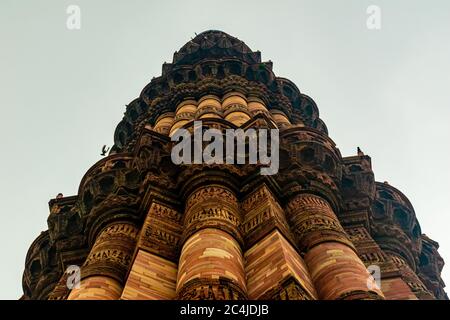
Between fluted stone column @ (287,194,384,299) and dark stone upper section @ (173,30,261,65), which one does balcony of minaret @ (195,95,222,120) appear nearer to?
fluted stone column @ (287,194,384,299)

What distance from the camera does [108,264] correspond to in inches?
435

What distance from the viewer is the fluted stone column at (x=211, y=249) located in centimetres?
824

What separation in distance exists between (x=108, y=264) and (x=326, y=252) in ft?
11.6

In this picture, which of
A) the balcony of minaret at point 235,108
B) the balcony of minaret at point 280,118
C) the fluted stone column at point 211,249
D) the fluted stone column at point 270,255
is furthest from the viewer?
the balcony of minaret at point 280,118

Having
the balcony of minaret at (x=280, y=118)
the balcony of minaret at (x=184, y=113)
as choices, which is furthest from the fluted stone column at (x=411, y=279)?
the balcony of minaret at (x=184, y=113)

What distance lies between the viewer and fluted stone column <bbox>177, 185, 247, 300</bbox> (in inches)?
324

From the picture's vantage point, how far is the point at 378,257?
12016 millimetres

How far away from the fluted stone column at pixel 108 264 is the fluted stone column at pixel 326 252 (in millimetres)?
2888

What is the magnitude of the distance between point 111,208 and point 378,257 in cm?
501

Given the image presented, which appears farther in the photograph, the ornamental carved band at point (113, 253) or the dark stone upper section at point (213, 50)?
the dark stone upper section at point (213, 50)

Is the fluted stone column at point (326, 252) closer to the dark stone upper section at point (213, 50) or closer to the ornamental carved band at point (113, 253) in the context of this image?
the ornamental carved band at point (113, 253)

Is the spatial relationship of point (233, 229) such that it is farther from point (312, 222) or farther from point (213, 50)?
point (213, 50)

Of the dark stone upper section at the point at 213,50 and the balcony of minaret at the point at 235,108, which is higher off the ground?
the dark stone upper section at the point at 213,50
